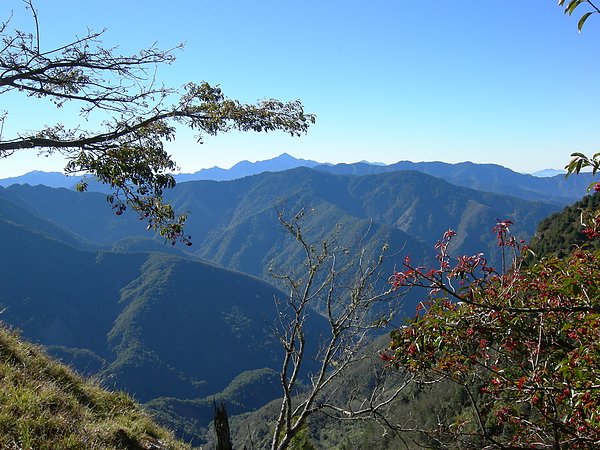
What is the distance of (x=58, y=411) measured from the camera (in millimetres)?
5008

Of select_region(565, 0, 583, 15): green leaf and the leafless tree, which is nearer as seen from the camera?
select_region(565, 0, 583, 15): green leaf

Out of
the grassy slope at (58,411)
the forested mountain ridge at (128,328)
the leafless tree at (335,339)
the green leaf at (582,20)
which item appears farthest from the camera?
the forested mountain ridge at (128,328)

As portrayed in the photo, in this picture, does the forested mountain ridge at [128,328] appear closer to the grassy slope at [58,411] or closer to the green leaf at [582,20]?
the grassy slope at [58,411]

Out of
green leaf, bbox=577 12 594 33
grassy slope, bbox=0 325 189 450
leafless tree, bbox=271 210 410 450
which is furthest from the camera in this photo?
leafless tree, bbox=271 210 410 450

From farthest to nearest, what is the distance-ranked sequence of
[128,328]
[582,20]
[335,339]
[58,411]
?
[128,328] < [335,339] < [58,411] < [582,20]

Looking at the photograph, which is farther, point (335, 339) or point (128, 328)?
point (128, 328)

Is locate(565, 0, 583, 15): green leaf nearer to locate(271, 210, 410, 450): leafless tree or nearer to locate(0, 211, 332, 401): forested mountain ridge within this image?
locate(271, 210, 410, 450): leafless tree

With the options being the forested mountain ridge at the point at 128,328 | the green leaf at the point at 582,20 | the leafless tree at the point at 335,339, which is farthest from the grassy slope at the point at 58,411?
the forested mountain ridge at the point at 128,328

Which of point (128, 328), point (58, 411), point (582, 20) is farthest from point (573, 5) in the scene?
point (128, 328)

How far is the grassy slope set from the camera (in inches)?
165

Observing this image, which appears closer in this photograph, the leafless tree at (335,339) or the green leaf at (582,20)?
the green leaf at (582,20)

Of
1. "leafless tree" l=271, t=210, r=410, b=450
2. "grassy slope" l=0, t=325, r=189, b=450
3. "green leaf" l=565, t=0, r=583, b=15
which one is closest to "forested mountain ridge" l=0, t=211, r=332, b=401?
"grassy slope" l=0, t=325, r=189, b=450

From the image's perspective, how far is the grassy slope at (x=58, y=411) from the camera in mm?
4191

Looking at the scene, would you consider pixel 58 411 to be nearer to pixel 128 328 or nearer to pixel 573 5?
pixel 573 5
